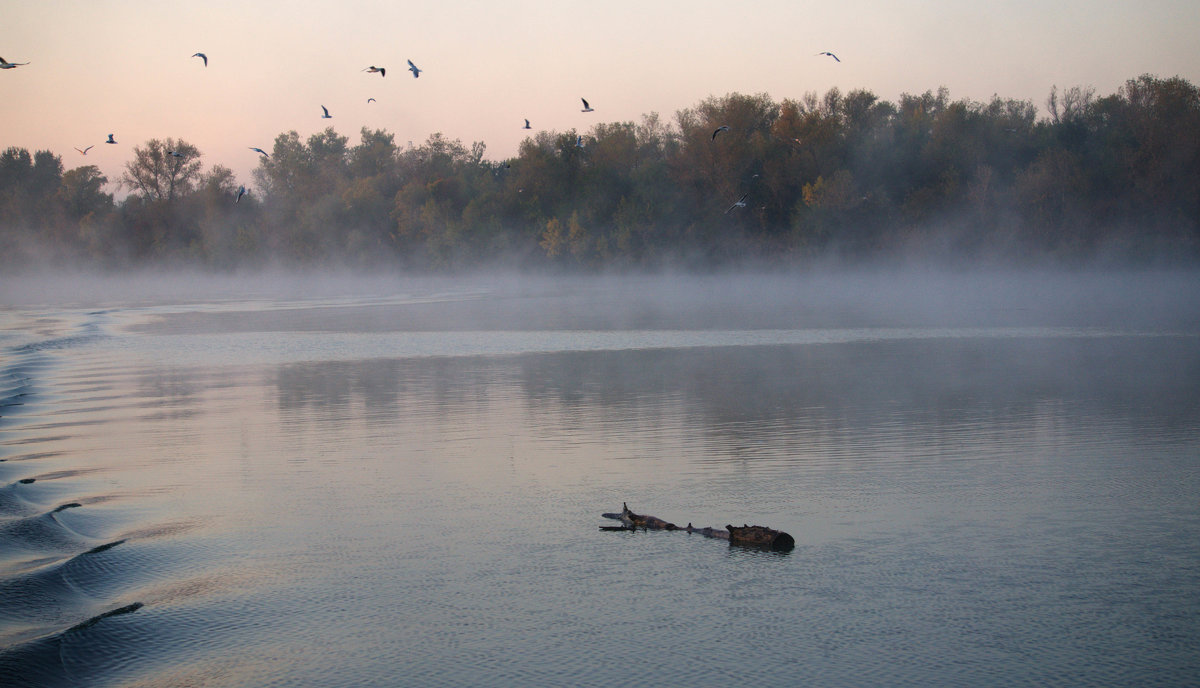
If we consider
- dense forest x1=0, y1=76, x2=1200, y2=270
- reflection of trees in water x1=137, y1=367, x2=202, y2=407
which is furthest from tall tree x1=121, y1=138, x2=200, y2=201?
reflection of trees in water x1=137, y1=367, x2=202, y2=407

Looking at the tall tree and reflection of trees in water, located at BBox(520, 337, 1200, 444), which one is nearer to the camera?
reflection of trees in water, located at BBox(520, 337, 1200, 444)

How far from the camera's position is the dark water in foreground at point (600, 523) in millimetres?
6211

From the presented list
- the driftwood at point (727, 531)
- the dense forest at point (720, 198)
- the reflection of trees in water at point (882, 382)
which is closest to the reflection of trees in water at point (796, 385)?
the reflection of trees in water at point (882, 382)

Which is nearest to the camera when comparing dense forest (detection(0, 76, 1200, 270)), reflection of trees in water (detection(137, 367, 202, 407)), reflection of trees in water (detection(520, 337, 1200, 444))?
reflection of trees in water (detection(520, 337, 1200, 444))

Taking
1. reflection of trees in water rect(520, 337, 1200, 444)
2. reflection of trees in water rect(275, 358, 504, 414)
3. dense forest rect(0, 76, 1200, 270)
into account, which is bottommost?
reflection of trees in water rect(520, 337, 1200, 444)

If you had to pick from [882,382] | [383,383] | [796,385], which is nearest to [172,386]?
[383,383]

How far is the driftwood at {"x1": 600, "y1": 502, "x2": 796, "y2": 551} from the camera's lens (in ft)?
25.8

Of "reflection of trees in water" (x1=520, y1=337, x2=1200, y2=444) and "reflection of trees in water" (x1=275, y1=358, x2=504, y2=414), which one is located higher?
"reflection of trees in water" (x1=275, y1=358, x2=504, y2=414)

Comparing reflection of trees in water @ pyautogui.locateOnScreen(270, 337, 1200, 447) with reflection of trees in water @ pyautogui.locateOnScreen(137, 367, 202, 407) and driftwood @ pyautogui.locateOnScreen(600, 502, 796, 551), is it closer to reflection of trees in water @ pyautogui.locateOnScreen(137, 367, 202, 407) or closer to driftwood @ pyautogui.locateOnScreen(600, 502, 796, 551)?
reflection of trees in water @ pyautogui.locateOnScreen(137, 367, 202, 407)

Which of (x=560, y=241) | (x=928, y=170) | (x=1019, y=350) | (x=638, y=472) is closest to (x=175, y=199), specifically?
(x=560, y=241)

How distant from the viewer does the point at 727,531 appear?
8.26 m

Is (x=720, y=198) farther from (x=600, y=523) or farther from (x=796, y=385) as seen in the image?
(x=600, y=523)

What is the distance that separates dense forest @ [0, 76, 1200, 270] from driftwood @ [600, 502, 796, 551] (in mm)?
56423

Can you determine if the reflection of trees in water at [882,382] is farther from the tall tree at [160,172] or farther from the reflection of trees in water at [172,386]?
the tall tree at [160,172]
